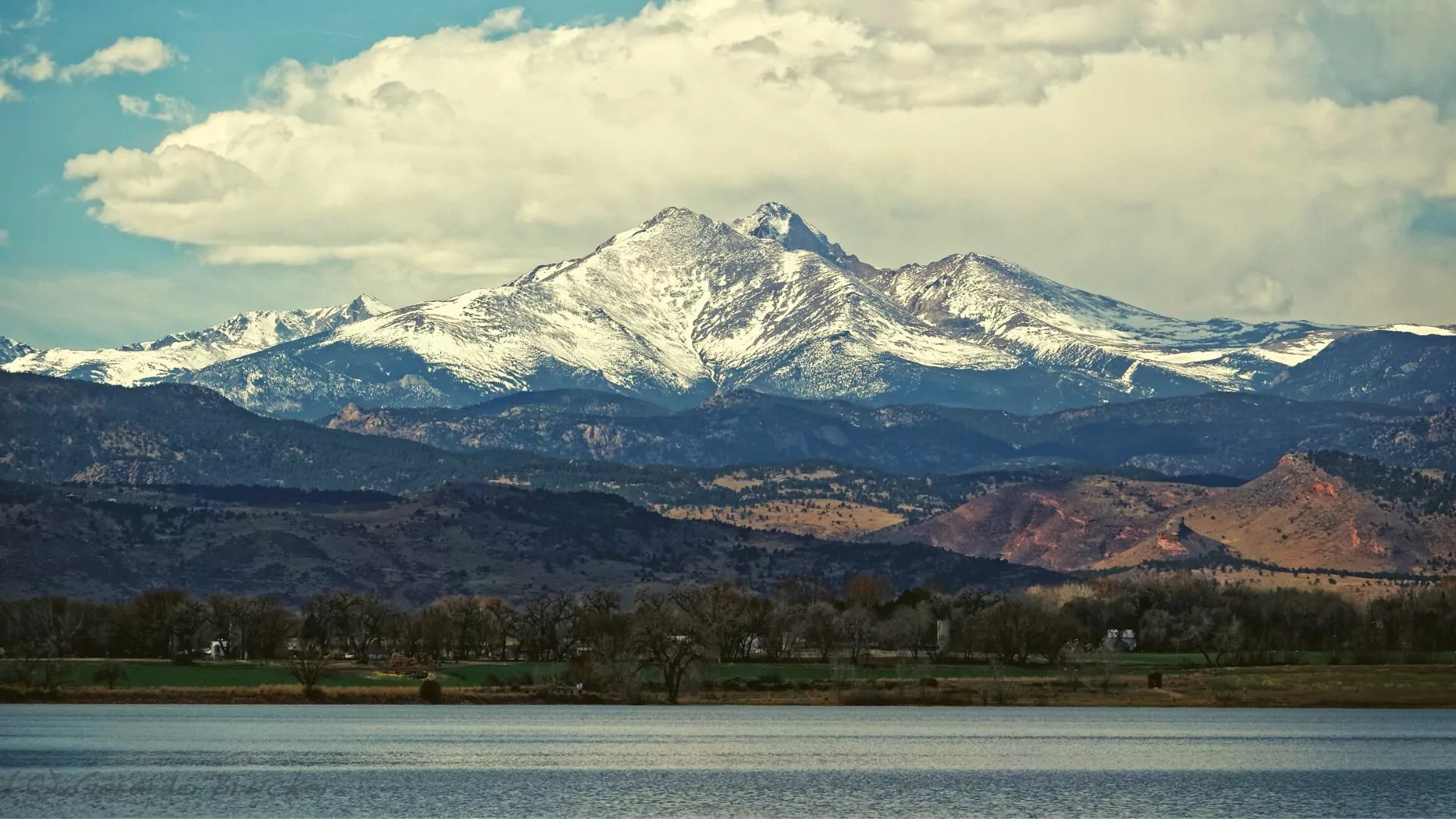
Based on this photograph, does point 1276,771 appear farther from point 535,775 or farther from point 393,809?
point 393,809

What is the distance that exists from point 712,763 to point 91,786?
4414 centimetres

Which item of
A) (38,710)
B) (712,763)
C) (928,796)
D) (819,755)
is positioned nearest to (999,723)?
(819,755)

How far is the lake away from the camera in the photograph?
4488 inches

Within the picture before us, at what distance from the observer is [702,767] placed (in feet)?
456

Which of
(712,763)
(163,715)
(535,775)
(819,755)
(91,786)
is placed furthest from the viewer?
(163,715)

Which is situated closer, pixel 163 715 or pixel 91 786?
pixel 91 786

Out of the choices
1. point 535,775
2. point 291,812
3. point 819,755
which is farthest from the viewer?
point 819,755

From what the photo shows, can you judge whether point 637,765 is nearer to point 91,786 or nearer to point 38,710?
point 91,786

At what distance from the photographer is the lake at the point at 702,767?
374ft

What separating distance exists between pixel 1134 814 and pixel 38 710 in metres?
120

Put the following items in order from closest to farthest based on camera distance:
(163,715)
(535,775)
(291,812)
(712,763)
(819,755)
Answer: (291,812) < (535,775) < (712,763) < (819,755) < (163,715)

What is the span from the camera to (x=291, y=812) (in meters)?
108

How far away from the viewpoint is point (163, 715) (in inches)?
7352

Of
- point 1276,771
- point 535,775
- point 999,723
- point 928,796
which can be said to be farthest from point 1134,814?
point 999,723
